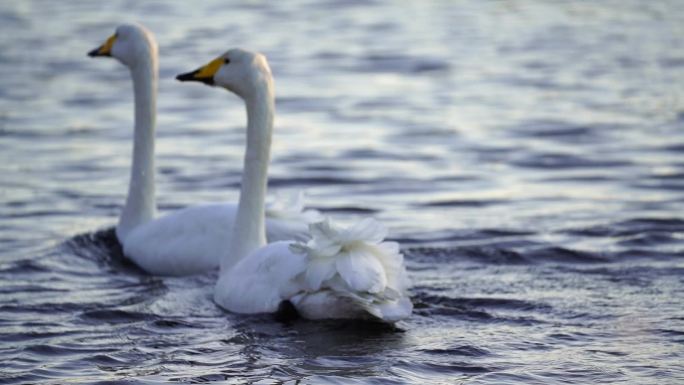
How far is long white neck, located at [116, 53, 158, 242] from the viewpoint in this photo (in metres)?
11.0

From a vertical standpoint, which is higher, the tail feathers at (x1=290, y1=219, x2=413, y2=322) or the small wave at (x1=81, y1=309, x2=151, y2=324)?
the tail feathers at (x1=290, y1=219, x2=413, y2=322)

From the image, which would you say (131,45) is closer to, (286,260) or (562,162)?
(286,260)

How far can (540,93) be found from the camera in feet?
58.0

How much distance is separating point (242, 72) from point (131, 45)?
2305 millimetres

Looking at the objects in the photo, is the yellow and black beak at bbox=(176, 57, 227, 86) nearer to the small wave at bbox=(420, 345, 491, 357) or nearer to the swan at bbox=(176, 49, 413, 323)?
the swan at bbox=(176, 49, 413, 323)

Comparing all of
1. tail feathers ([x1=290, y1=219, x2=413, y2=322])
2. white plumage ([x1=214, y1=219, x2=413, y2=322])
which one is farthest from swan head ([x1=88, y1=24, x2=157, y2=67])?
tail feathers ([x1=290, y1=219, x2=413, y2=322])

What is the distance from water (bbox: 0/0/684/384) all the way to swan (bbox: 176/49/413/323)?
179 millimetres

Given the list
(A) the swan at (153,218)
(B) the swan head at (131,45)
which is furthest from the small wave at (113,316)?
(B) the swan head at (131,45)

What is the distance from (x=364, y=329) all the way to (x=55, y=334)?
6.17ft

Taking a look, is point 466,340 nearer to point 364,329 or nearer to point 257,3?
point 364,329

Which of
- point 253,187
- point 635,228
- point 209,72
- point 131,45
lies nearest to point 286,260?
point 253,187

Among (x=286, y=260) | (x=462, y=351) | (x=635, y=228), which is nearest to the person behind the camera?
(x=462, y=351)

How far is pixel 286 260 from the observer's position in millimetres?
8305

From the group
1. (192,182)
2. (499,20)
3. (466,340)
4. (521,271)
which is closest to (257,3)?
(499,20)
